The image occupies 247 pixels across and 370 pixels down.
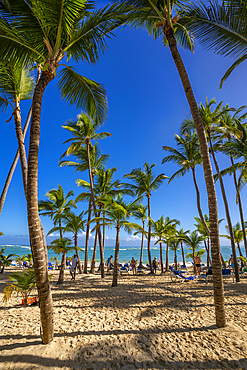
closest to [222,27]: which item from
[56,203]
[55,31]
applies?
[55,31]

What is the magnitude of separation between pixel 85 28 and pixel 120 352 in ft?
21.7

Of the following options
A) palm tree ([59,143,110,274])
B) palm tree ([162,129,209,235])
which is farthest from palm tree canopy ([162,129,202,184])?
palm tree ([59,143,110,274])

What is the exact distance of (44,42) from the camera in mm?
4289

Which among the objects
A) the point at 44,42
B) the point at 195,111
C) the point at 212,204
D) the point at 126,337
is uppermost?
the point at 44,42

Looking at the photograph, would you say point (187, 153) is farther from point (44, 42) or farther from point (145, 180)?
point (44, 42)

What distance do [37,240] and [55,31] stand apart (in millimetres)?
4504

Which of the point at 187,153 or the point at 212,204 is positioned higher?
the point at 187,153

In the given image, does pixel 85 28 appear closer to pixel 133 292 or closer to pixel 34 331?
pixel 34 331

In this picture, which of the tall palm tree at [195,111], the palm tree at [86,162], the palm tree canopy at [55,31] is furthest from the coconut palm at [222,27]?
the palm tree at [86,162]

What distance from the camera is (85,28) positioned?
4297mm

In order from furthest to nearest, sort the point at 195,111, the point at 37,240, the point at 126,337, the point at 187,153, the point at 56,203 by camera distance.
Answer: the point at 56,203, the point at 187,153, the point at 195,111, the point at 126,337, the point at 37,240

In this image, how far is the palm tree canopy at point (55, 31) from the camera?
3.88 meters

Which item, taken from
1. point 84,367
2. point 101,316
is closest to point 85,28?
point 84,367

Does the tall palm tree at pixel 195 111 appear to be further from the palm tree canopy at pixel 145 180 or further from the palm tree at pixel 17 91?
the palm tree canopy at pixel 145 180
